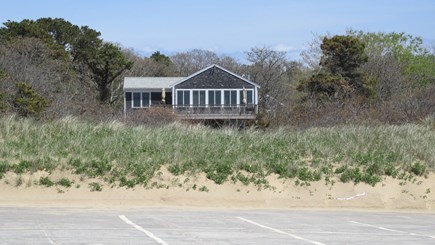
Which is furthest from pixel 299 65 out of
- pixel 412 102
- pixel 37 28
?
pixel 412 102

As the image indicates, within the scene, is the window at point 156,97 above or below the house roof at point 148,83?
below

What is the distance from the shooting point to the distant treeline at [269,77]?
138 feet

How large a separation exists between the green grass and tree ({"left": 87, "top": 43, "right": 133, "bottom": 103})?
40831 millimetres

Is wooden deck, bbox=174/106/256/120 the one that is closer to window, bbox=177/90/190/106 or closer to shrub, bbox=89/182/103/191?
window, bbox=177/90/190/106

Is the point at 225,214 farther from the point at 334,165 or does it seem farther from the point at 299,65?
the point at 299,65

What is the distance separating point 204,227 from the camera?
14.1m

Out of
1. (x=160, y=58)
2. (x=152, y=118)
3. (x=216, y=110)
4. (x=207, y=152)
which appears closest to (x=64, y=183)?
(x=207, y=152)

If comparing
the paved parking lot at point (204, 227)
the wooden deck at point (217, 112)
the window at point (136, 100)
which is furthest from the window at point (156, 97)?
the paved parking lot at point (204, 227)

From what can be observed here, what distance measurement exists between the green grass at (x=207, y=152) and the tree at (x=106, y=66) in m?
40.8

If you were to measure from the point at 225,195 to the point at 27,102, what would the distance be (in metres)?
24.3

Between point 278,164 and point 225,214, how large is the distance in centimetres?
459

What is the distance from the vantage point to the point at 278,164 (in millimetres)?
21422

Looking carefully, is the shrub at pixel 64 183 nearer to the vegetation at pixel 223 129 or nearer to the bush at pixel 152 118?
the vegetation at pixel 223 129

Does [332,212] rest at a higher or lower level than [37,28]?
lower
